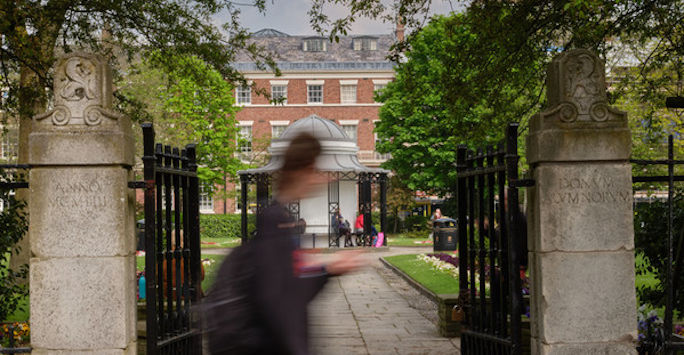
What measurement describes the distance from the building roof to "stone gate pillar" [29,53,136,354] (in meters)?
50.1

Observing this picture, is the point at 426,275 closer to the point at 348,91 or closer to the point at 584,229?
the point at 584,229

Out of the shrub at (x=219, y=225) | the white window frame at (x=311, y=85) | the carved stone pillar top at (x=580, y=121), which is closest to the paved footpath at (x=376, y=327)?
the carved stone pillar top at (x=580, y=121)

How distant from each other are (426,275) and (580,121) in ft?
36.8

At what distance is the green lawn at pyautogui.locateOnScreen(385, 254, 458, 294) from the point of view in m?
13.6

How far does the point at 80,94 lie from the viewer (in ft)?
18.0

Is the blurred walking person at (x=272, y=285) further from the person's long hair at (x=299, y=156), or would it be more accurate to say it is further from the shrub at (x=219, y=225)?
the shrub at (x=219, y=225)

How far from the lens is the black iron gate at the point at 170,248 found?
5.72 m

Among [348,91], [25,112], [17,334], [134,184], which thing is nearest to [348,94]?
[348,91]

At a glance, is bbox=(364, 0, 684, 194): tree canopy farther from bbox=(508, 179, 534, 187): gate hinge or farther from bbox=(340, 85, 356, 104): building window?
bbox=(340, 85, 356, 104): building window

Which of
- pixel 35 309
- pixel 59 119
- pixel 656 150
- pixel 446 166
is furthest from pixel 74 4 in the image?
pixel 446 166

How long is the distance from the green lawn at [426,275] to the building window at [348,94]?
34.1 metres

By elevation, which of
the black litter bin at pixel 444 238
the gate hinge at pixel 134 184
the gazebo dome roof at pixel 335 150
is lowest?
the black litter bin at pixel 444 238

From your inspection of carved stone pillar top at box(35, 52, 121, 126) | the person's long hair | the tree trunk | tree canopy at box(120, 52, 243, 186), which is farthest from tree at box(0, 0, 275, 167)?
tree canopy at box(120, 52, 243, 186)

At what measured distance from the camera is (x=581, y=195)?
5.42m
